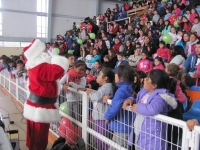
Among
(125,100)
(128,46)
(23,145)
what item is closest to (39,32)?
(128,46)

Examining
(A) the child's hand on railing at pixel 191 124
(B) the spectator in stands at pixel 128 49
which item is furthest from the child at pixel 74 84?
(B) the spectator in stands at pixel 128 49

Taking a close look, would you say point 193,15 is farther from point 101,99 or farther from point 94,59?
point 101,99

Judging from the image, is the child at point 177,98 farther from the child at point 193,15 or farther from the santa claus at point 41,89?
the child at point 193,15

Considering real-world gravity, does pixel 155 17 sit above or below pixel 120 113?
above

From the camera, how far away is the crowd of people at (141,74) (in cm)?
166

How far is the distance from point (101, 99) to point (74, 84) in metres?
0.73

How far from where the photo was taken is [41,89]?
222 centimetres

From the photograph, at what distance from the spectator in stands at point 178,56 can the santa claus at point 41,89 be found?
11.4 feet

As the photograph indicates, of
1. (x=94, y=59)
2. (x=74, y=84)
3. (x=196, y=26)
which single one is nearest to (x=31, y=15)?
(x=94, y=59)

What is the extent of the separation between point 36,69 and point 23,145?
1.37 m

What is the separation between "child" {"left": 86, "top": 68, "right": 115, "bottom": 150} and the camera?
2049 mm

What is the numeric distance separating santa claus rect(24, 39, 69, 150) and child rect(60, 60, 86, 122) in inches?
10.4

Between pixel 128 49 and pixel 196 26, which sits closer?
pixel 196 26

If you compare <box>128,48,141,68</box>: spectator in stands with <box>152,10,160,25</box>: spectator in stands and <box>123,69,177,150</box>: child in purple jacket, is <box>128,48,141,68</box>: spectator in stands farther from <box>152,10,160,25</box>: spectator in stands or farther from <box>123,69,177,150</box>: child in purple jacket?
<box>123,69,177,150</box>: child in purple jacket
